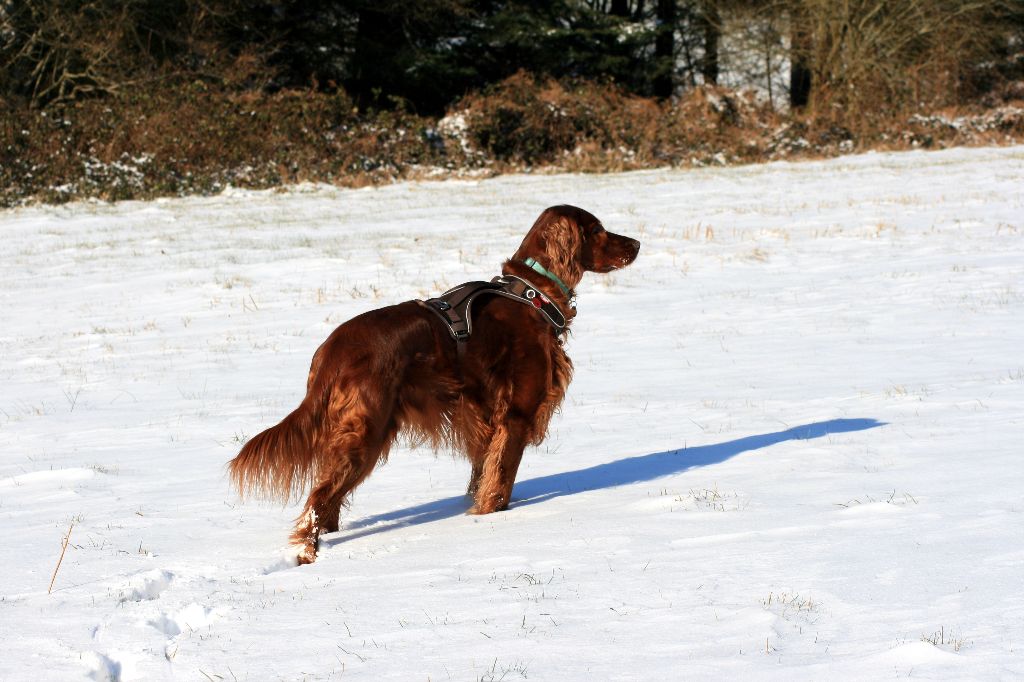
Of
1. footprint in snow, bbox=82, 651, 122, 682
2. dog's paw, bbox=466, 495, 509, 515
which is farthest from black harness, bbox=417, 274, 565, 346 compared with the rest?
footprint in snow, bbox=82, 651, 122, 682

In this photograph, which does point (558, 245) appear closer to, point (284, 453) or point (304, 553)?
point (284, 453)

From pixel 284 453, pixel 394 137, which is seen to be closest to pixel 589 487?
pixel 284 453

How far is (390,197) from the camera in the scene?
1988cm

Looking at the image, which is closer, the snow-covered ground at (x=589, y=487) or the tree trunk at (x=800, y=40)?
the snow-covered ground at (x=589, y=487)

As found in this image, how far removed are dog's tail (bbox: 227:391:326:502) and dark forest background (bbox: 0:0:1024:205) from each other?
1695 centimetres

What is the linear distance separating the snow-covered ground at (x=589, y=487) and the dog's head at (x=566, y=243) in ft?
3.48

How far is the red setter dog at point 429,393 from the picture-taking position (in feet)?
14.9

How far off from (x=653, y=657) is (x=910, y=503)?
5.97 ft

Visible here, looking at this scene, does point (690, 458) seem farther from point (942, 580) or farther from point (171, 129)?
point (171, 129)

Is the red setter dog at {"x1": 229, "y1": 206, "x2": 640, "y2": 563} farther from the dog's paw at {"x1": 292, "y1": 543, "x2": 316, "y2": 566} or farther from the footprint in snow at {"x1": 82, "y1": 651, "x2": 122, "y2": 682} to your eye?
the footprint in snow at {"x1": 82, "y1": 651, "x2": 122, "y2": 682}

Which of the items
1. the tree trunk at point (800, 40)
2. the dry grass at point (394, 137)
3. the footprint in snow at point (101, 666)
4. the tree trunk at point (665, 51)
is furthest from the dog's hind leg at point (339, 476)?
the tree trunk at point (665, 51)

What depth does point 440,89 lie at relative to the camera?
2891cm

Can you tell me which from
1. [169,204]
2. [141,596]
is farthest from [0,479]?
[169,204]

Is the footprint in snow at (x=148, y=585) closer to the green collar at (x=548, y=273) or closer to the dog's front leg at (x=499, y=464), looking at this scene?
the dog's front leg at (x=499, y=464)
